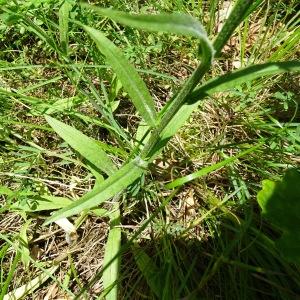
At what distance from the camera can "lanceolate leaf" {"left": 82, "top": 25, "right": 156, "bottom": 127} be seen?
4.74 feet

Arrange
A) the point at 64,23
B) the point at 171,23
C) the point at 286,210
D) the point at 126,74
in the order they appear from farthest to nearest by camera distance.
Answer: the point at 64,23
the point at 286,210
the point at 126,74
the point at 171,23

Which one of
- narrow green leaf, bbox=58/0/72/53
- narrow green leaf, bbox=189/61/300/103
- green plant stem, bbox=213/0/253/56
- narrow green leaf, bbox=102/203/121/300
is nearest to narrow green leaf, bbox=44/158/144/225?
narrow green leaf, bbox=102/203/121/300

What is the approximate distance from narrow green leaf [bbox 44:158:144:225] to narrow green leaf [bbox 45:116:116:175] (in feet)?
0.79

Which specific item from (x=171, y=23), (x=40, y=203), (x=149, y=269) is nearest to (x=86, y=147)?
(x=40, y=203)

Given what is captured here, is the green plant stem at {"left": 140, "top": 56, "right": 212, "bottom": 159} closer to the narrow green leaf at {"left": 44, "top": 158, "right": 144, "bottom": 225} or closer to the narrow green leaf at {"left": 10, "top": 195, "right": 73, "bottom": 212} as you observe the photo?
the narrow green leaf at {"left": 44, "top": 158, "right": 144, "bottom": 225}

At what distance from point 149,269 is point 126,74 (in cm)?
82

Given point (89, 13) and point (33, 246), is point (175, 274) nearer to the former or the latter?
point (33, 246)

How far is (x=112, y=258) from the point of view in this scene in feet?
5.82

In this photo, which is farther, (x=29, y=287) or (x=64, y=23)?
(x=64, y=23)

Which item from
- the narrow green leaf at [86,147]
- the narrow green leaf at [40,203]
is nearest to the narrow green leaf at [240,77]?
the narrow green leaf at [86,147]

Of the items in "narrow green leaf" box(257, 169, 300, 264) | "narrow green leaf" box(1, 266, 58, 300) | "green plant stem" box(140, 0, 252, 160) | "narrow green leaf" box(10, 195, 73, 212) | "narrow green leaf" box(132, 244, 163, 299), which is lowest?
"narrow green leaf" box(1, 266, 58, 300)

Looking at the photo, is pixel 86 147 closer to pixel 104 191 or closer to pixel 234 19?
pixel 104 191

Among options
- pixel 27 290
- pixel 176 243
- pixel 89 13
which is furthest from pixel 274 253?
pixel 89 13

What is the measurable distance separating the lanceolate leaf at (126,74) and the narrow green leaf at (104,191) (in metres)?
0.20
